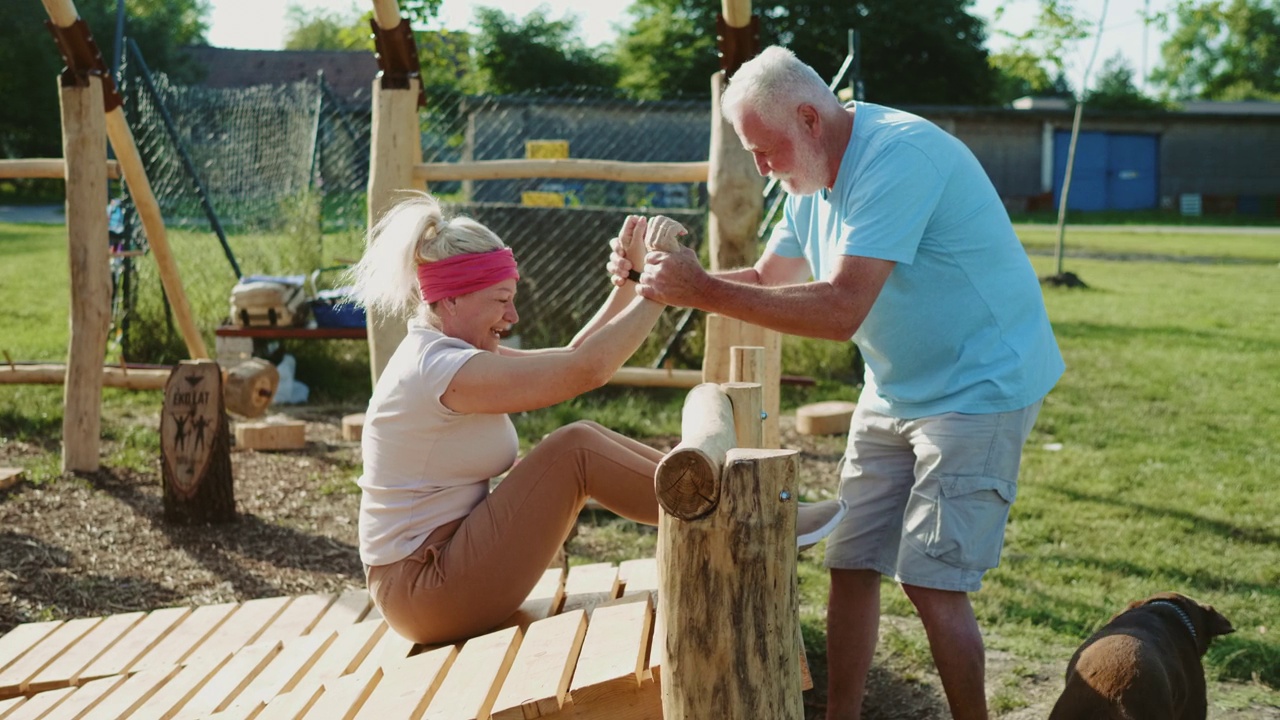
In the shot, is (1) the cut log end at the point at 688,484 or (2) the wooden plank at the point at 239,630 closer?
(1) the cut log end at the point at 688,484

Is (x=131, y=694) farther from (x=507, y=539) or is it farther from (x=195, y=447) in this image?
(x=195, y=447)

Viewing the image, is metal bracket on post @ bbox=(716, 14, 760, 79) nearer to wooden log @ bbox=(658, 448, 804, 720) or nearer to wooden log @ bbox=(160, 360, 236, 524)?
wooden log @ bbox=(160, 360, 236, 524)

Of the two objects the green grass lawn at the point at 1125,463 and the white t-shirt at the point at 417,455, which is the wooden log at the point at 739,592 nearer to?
the white t-shirt at the point at 417,455

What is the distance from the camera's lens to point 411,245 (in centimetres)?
312

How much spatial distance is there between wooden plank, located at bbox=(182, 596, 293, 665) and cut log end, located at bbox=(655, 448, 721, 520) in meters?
1.98

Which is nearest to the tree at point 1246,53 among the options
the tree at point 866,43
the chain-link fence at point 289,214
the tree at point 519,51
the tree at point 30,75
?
the tree at point 866,43

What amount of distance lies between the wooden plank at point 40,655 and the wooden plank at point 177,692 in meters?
0.49

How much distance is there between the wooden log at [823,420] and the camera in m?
7.42

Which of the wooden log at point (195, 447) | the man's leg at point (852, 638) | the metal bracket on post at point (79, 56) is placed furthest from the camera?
the metal bracket on post at point (79, 56)

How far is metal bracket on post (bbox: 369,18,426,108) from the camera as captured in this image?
213 inches

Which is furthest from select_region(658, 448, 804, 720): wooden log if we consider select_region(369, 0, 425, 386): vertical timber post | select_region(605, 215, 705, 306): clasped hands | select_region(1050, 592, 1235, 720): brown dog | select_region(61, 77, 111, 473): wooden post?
select_region(61, 77, 111, 473): wooden post

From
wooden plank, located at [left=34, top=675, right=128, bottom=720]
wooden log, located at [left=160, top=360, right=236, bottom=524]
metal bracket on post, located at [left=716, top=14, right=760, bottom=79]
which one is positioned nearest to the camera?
wooden plank, located at [left=34, top=675, right=128, bottom=720]

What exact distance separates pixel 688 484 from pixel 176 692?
74.3 inches

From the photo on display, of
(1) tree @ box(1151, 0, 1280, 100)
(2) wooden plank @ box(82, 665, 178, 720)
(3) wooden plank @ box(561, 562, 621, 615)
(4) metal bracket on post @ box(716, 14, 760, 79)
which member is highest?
(1) tree @ box(1151, 0, 1280, 100)
